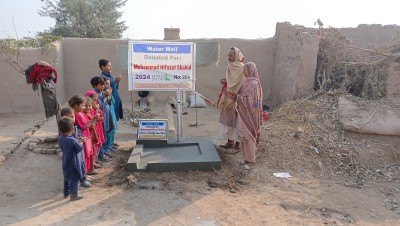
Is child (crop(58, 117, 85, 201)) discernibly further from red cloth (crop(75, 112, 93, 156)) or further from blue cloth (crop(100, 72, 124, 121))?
blue cloth (crop(100, 72, 124, 121))

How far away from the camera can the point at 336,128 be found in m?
6.40

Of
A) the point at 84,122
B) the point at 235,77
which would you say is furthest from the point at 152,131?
the point at 235,77

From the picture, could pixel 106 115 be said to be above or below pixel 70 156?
above

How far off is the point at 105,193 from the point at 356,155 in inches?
153

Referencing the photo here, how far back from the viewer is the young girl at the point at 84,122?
4.39 m

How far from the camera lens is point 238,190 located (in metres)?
4.56

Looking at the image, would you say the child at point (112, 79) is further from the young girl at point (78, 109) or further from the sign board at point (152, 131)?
the young girl at point (78, 109)

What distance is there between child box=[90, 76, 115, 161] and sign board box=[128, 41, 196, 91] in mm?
648

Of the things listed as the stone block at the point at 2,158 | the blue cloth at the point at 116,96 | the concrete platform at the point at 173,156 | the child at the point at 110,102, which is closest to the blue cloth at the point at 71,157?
the concrete platform at the point at 173,156

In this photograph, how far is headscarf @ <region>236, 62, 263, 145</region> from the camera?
5.18m

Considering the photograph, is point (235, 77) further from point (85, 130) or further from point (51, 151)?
point (51, 151)

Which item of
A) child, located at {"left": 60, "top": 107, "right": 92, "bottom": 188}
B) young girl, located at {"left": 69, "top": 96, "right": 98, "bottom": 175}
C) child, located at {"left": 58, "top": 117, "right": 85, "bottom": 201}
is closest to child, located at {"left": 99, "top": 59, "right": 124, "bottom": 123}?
young girl, located at {"left": 69, "top": 96, "right": 98, "bottom": 175}

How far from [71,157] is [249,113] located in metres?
2.50

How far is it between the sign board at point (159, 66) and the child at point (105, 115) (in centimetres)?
65
